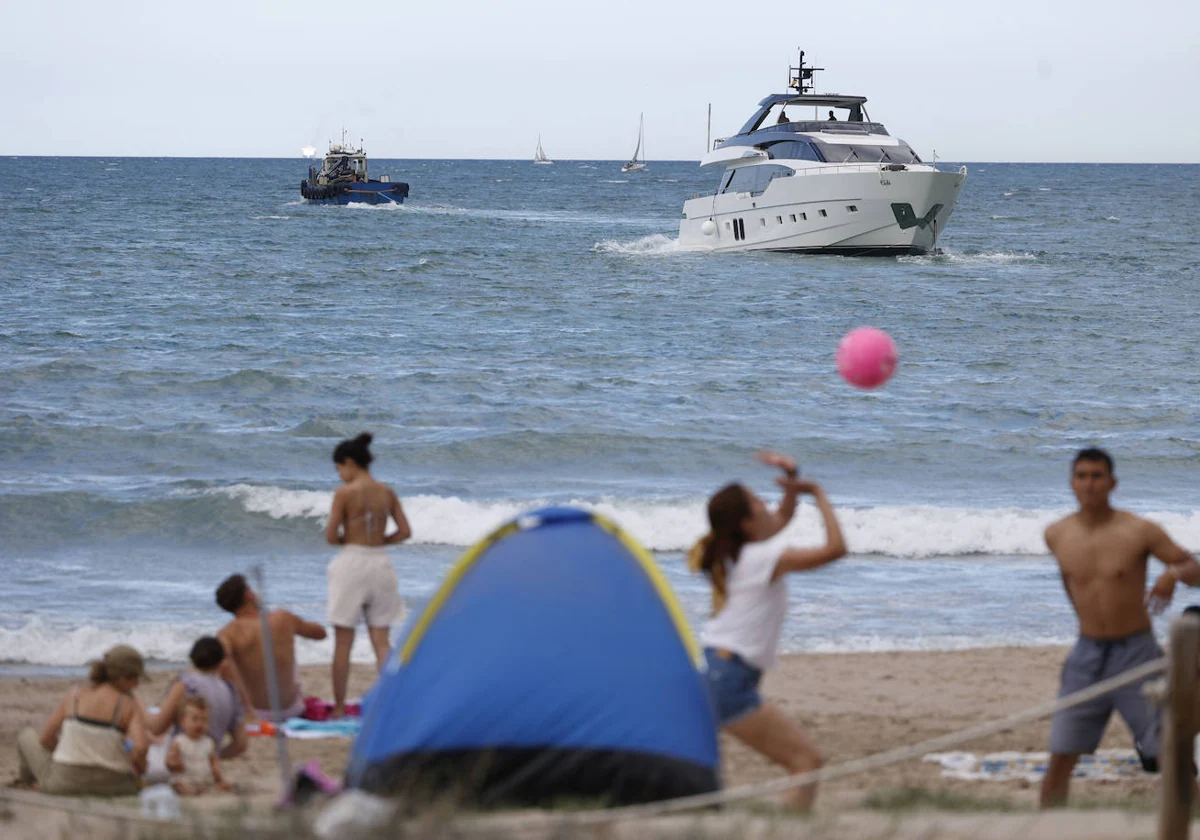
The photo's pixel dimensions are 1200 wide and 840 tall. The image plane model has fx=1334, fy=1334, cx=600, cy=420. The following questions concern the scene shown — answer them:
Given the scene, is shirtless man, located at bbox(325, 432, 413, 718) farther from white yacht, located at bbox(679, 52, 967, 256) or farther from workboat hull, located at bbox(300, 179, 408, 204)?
workboat hull, located at bbox(300, 179, 408, 204)

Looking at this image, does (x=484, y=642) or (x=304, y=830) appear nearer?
(x=304, y=830)

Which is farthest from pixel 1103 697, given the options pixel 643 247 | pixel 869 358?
pixel 643 247

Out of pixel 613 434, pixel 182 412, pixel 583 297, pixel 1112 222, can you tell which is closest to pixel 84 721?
pixel 613 434

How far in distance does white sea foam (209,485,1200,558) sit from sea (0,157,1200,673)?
1.7 inches

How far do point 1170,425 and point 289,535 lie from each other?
1193 centimetres

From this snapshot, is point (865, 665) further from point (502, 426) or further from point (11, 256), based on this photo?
point (11, 256)

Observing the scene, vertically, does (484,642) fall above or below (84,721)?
above

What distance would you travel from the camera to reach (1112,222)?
66.4 meters

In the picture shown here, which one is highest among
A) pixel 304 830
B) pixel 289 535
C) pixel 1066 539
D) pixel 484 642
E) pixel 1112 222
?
pixel 1112 222

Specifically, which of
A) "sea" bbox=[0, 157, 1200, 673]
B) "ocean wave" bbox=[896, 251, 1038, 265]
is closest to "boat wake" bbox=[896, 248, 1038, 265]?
"ocean wave" bbox=[896, 251, 1038, 265]

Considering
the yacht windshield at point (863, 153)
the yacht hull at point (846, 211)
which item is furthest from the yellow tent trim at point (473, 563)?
the yacht windshield at point (863, 153)

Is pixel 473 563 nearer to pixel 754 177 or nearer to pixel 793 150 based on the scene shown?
pixel 793 150

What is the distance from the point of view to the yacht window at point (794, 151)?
3438 centimetres

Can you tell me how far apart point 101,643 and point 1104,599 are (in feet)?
22.9
